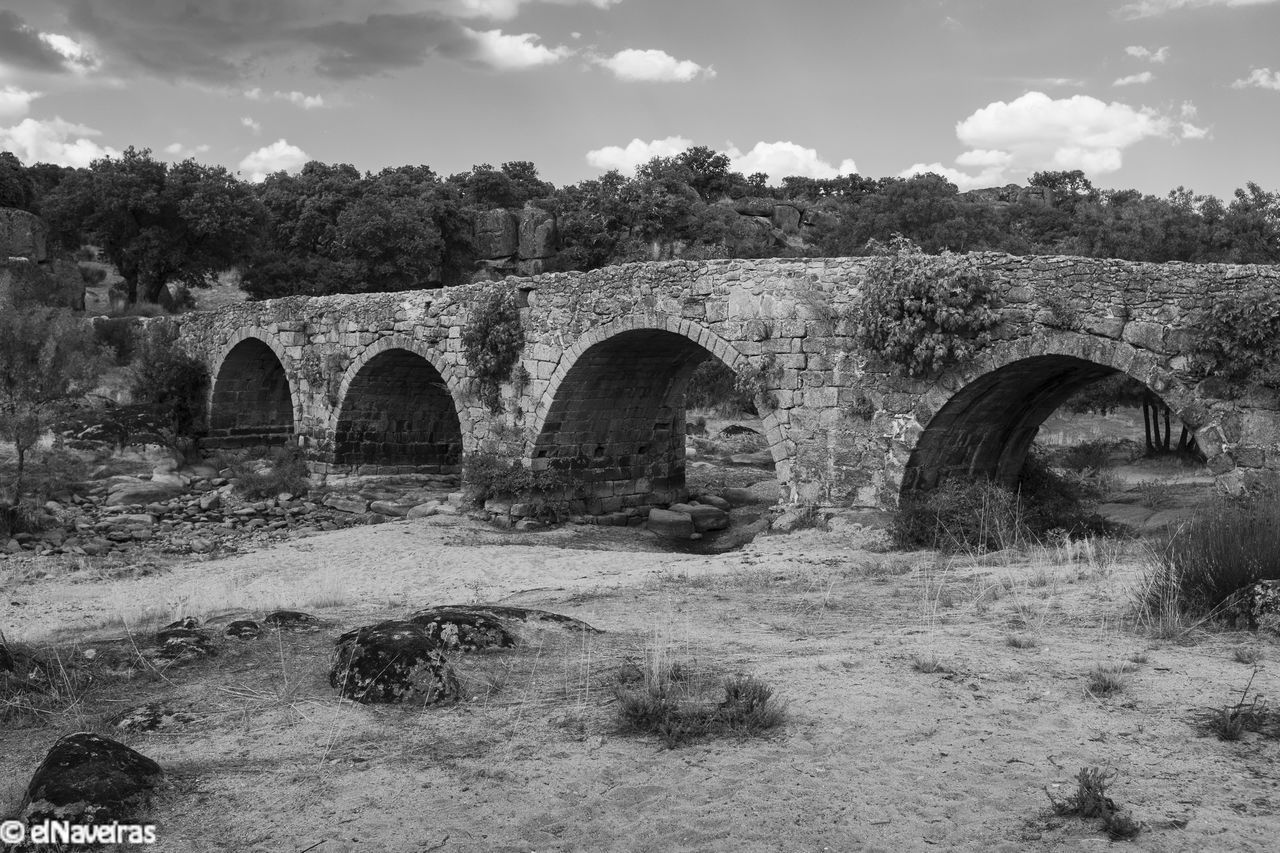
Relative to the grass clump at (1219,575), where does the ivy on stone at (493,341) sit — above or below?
above

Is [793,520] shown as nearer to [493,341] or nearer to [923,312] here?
[923,312]

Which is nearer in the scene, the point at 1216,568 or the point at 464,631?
the point at 464,631

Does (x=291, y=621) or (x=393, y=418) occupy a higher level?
(x=393, y=418)

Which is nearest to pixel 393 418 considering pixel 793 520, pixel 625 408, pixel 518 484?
pixel 518 484

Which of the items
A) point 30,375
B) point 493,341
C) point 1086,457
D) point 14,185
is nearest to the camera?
point 493,341

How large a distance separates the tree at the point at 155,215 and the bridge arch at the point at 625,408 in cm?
2528

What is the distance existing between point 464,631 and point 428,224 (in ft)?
131

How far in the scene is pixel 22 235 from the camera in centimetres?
3897

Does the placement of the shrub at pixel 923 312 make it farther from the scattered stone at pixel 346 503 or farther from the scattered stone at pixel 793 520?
the scattered stone at pixel 346 503

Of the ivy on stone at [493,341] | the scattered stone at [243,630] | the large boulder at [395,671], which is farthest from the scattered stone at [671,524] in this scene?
the large boulder at [395,671]

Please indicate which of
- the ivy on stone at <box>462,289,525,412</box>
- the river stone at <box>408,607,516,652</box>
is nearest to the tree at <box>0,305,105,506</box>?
the ivy on stone at <box>462,289,525,412</box>

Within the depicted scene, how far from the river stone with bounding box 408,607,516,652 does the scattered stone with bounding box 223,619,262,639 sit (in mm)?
1202

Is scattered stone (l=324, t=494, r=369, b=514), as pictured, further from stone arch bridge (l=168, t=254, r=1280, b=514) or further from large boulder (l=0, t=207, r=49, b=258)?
large boulder (l=0, t=207, r=49, b=258)

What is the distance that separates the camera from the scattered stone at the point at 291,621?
771cm
